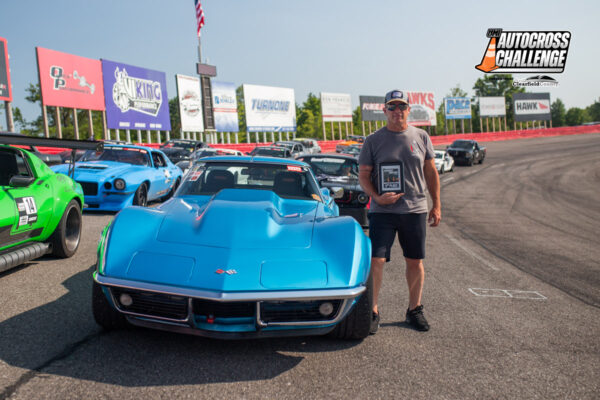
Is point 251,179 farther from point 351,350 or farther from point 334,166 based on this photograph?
point 334,166

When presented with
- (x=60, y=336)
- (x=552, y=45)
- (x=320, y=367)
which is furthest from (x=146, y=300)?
(x=552, y=45)

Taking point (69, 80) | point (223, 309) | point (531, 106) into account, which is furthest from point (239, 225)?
point (531, 106)

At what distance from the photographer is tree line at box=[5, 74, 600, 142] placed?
216 ft

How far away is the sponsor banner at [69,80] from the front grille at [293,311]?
27.6 metres

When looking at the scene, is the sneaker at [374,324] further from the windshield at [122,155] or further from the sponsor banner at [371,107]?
the sponsor banner at [371,107]

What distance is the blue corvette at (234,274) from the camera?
3.02m

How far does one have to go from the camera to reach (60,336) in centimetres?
348

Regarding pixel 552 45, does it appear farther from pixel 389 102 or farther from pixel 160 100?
pixel 160 100

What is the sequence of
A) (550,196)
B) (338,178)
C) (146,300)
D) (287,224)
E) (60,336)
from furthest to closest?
(550,196) → (338,178) → (287,224) → (60,336) → (146,300)

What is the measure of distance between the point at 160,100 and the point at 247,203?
3471 centimetres

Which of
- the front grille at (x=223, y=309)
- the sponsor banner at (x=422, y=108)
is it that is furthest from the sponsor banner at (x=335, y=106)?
the front grille at (x=223, y=309)

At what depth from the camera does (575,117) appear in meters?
150

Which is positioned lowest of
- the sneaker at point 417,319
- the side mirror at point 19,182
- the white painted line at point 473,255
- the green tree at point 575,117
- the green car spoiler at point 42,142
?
the white painted line at point 473,255

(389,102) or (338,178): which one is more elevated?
(389,102)
